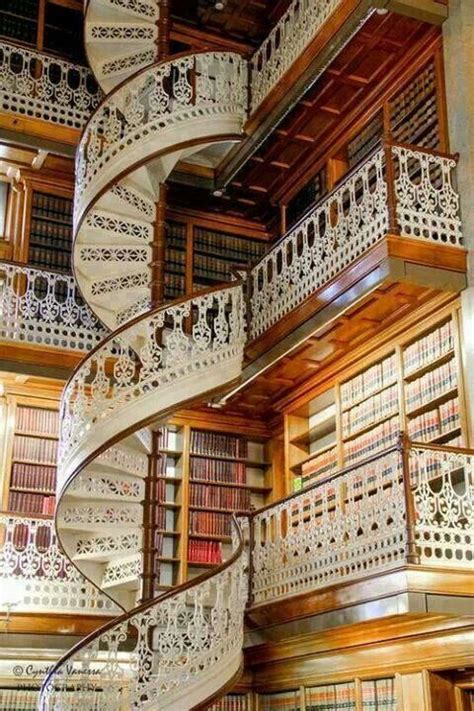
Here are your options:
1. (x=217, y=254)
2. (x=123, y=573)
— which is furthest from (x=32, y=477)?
(x=217, y=254)

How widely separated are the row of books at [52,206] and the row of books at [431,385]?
3.71 meters

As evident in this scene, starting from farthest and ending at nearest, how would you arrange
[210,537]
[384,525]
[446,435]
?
[210,537] < [446,435] < [384,525]

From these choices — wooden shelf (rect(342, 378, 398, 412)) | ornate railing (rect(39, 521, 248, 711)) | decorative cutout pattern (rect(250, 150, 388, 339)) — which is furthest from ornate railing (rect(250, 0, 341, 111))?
ornate railing (rect(39, 521, 248, 711))

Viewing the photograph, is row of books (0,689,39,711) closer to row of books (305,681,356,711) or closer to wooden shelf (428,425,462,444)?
row of books (305,681,356,711)

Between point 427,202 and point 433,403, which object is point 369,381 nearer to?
point 433,403

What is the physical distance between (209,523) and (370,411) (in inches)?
80.2

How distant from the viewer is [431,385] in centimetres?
643

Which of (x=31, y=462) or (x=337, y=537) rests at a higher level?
(x=31, y=462)

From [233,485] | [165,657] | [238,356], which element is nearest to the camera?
[165,657]

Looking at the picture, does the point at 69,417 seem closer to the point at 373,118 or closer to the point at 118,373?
the point at 118,373

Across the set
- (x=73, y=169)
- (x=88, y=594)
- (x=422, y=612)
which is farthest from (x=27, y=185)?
(x=422, y=612)

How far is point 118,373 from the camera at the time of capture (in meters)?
6.80

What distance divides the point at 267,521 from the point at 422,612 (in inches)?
76.1

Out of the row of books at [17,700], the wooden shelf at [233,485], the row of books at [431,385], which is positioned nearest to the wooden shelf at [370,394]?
the row of books at [431,385]
